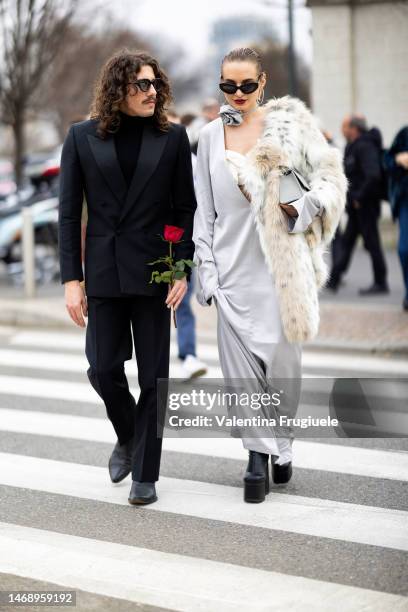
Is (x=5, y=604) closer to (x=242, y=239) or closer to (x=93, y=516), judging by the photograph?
(x=93, y=516)

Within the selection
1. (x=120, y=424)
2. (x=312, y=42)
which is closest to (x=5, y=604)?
(x=120, y=424)

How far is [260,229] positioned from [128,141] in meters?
0.70

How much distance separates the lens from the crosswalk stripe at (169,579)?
3.97 m

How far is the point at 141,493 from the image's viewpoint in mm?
5195

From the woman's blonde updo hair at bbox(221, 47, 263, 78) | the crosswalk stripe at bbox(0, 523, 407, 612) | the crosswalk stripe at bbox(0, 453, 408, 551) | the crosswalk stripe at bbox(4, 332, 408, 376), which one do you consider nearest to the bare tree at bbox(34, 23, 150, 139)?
the crosswalk stripe at bbox(4, 332, 408, 376)

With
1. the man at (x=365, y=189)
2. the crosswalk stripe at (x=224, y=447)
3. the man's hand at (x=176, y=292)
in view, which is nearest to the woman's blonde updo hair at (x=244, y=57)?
the man's hand at (x=176, y=292)

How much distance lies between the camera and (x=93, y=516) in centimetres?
510

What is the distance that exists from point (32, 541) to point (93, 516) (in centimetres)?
43

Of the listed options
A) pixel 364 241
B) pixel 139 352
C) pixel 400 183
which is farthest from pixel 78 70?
pixel 139 352

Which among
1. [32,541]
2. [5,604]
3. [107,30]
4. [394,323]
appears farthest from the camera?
[107,30]

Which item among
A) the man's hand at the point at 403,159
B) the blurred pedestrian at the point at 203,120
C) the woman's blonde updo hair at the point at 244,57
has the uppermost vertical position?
the woman's blonde updo hair at the point at 244,57

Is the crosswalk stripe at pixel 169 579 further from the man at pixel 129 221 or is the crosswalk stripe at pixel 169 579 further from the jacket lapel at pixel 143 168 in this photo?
the jacket lapel at pixel 143 168

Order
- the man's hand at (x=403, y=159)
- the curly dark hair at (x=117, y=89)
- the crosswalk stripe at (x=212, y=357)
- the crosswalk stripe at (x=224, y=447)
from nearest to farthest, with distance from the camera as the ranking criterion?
the curly dark hair at (x=117, y=89) → the crosswalk stripe at (x=224, y=447) → the crosswalk stripe at (x=212, y=357) → the man's hand at (x=403, y=159)

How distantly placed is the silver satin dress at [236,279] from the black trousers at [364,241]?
24.6ft
